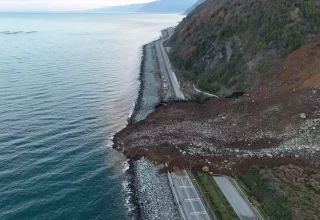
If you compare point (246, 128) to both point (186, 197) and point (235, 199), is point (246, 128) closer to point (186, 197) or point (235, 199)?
point (235, 199)

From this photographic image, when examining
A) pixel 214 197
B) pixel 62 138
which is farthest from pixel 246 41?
pixel 214 197

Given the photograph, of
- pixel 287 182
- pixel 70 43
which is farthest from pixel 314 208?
pixel 70 43

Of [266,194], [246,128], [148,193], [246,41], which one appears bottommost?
[148,193]

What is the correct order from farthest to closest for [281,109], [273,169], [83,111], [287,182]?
[83,111]
[281,109]
[273,169]
[287,182]

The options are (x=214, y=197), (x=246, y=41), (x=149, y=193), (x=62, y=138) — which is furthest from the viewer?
(x=246, y=41)

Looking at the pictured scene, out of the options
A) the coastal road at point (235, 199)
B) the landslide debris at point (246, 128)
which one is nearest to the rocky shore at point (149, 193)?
the landslide debris at point (246, 128)

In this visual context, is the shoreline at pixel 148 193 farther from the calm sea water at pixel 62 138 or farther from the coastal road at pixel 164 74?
the coastal road at pixel 164 74

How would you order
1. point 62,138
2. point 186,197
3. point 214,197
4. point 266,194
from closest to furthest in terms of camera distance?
point 266,194 → point 214,197 → point 186,197 → point 62,138

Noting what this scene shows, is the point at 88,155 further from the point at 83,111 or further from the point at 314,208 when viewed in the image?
the point at 314,208
